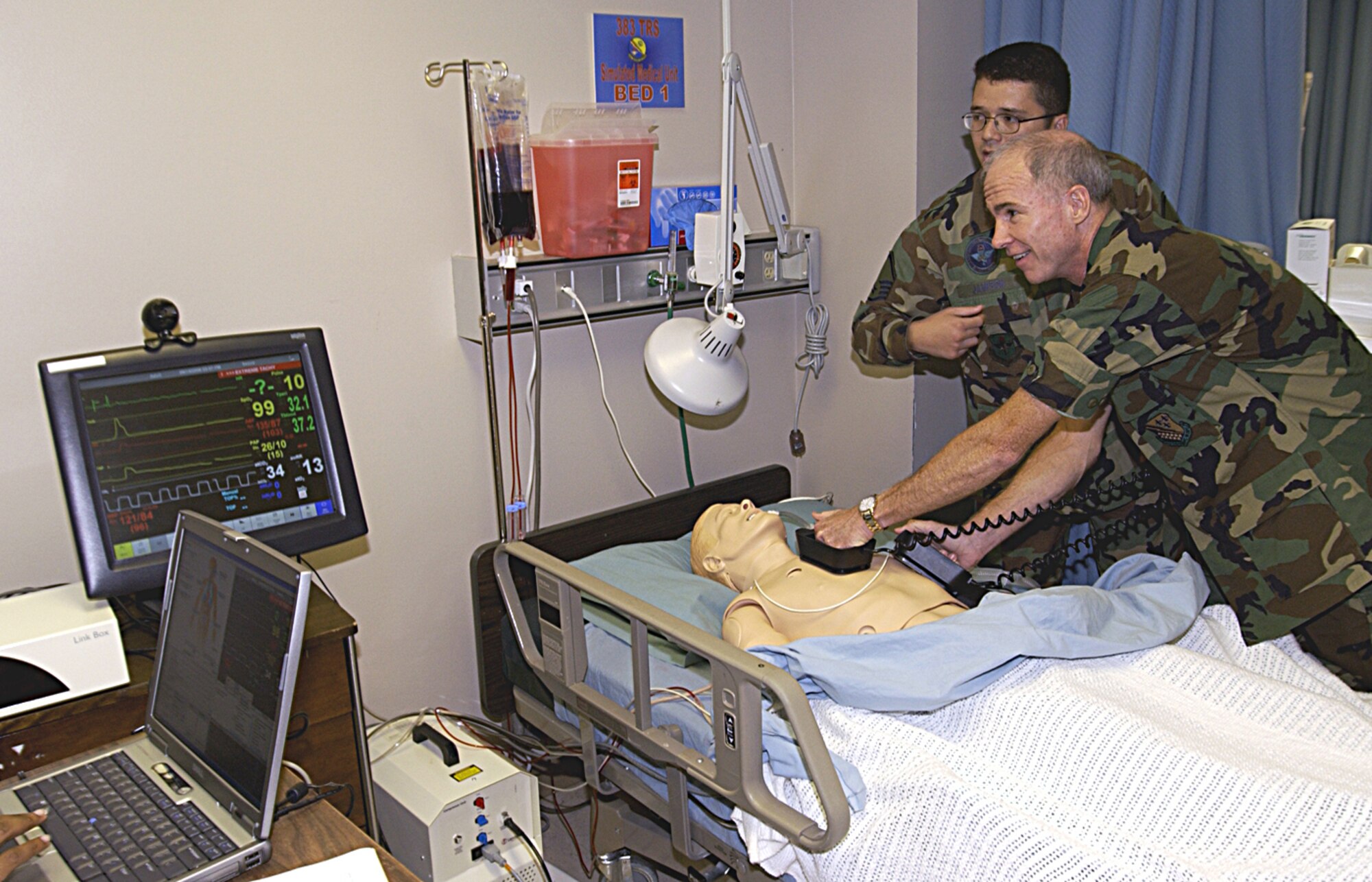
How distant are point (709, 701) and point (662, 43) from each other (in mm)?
1719

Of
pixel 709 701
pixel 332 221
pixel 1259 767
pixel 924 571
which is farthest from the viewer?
pixel 332 221

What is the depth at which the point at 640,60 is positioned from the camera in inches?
107

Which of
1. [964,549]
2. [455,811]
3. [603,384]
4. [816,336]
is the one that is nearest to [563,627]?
[455,811]

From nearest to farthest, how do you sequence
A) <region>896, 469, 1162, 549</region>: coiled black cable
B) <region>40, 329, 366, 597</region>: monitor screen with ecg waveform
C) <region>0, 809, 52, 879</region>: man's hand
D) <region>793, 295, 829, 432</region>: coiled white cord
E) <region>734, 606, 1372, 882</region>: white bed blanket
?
<region>0, 809, 52, 879</region>: man's hand, <region>734, 606, 1372, 882</region>: white bed blanket, <region>40, 329, 366, 597</region>: monitor screen with ecg waveform, <region>896, 469, 1162, 549</region>: coiled black cable, <region>793, 295, 829, 432</region>: coiled white cord

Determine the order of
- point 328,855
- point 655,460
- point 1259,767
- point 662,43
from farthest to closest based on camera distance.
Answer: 1. point 655,460
2. point 662,43
3. point 1259,767
4. point 328,855

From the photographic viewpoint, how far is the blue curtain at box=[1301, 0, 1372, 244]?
110 inches

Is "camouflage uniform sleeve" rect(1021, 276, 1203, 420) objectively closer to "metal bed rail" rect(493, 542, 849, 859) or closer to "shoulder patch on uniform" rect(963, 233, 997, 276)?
"shoulder patch on uniform" rect(963, 233, 997, 276)

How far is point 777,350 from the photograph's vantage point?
10.4 feet

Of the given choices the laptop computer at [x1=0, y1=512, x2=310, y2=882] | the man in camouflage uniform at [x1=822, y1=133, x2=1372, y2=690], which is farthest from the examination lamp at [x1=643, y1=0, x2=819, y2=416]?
the laptop computer at [x1=0, y1=512, x2=310, y2=882]

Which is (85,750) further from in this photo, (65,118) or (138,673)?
(65,118)

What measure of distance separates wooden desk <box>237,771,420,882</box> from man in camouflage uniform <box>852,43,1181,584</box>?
169 cm

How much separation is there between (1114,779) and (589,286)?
64.5 inches

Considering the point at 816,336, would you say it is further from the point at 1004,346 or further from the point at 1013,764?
the point at 1013,764

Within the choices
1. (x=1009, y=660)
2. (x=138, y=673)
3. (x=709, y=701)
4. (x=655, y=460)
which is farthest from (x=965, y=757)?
(x=655, y=460)
